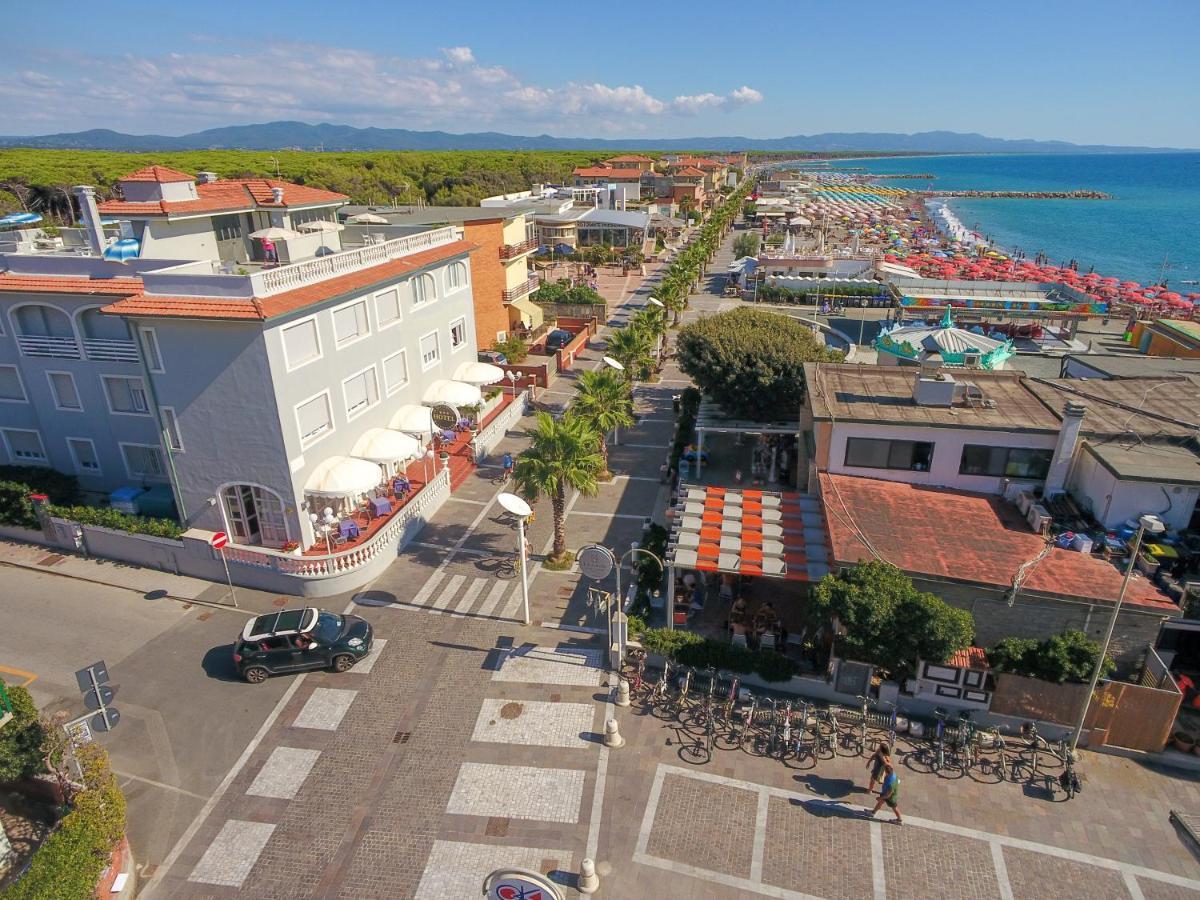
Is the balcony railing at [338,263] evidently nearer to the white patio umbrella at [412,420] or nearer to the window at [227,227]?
the white patio umbrella at [412,420]

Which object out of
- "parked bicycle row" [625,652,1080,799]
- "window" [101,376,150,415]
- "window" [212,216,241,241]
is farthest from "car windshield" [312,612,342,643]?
"window" [212,216,241,241]

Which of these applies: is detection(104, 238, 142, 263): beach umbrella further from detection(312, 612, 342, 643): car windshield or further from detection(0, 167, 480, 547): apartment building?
detection(312, 612, 342, 643): car windshield

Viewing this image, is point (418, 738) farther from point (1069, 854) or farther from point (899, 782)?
point (1069, 854)

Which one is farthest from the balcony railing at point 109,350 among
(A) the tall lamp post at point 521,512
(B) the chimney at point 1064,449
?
(B) the chimney at point 1064,449

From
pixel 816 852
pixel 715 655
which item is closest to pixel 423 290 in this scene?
pixel 715 655

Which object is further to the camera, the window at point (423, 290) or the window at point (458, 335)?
the window at point (458, 335)

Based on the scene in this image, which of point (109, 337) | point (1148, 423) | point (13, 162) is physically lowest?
point (1148, 423)

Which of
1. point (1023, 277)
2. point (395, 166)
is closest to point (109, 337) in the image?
point (1023, 277)
